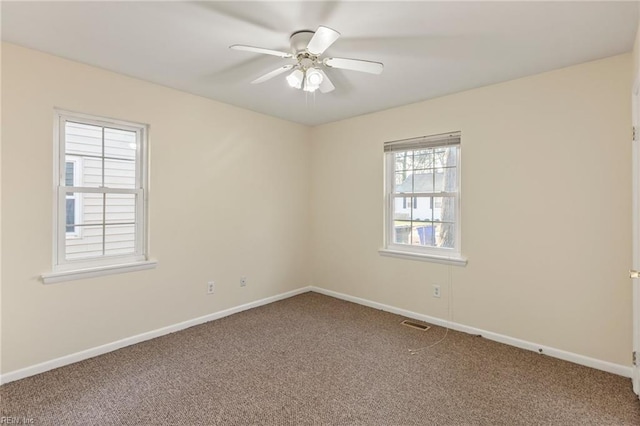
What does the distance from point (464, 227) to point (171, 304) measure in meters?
3.03

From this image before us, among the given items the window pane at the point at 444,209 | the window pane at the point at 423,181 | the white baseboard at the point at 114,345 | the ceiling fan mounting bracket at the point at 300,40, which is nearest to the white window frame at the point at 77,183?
the white baseboard at the point at 114,345

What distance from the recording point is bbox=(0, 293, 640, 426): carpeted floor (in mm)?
1948

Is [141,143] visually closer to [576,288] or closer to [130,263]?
[130,263]

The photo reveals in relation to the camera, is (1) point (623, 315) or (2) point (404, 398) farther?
(1) point (623, 315)

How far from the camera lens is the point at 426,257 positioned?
3477 millimetres

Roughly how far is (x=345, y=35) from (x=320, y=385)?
2.42 metres

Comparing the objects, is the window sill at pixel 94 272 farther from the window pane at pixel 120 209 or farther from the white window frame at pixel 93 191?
the window pane at pixel 120 209

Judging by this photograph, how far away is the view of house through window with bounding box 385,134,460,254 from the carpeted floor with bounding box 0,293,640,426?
1.03m

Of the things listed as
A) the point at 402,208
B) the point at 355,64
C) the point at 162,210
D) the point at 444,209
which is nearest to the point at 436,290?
the point at 444,209

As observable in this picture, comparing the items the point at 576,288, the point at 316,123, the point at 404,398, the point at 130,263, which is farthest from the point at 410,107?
the point at 130,263

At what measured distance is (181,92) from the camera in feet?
10.5

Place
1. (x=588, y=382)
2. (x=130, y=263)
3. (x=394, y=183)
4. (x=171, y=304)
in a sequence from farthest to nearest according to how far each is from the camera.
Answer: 1. (x=394, y=183)
2. (x=171, y=304)
3. (x=130, y=263)
4. (x=588, y=382)

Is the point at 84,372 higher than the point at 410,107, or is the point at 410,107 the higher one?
the point at 410,107

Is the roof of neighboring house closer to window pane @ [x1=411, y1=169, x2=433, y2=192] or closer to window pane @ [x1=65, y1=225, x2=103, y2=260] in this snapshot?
window pane @ [x1=411, y1=169, x2=433, y2=192]
